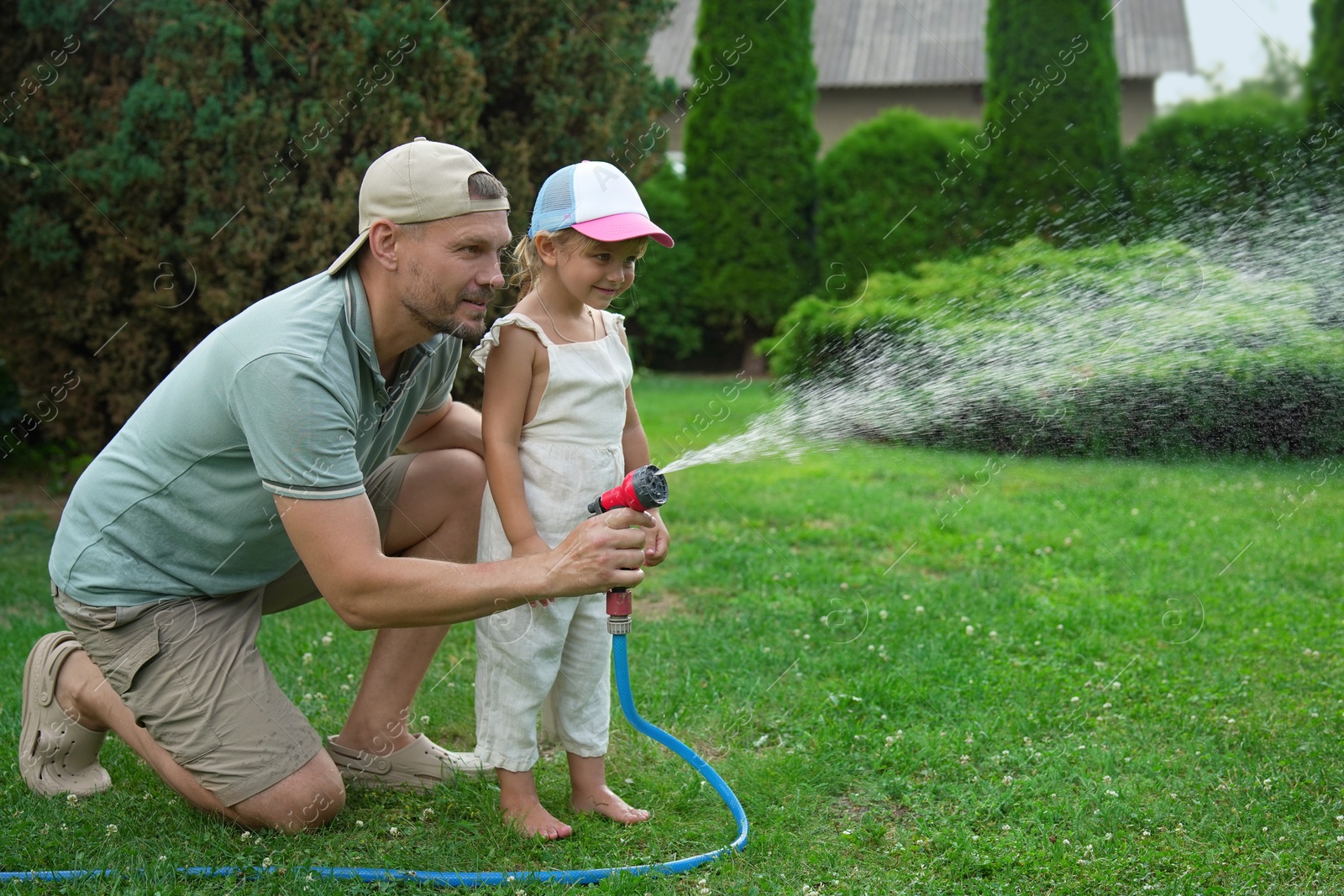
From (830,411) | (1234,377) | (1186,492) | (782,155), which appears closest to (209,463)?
(830,411)

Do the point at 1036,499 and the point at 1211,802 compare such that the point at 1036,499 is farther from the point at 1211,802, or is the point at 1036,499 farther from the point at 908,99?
the point at 908,99

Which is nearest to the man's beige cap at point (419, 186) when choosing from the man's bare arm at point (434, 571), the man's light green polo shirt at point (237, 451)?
the man's light green polo shirt at point (237, 451)

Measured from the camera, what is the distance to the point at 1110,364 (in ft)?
24.7

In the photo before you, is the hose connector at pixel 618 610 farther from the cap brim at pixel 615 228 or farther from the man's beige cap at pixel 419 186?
the man's beige cap at pixel 419 186

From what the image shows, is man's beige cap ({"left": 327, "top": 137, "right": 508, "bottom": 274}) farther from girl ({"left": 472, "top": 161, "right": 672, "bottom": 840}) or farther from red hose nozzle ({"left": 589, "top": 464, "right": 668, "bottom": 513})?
red hose nozzle ({"left": 589, "top": 464, "right": 668, "bottom": 513})

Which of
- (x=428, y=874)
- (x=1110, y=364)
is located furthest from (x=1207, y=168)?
(x=428, y=874)

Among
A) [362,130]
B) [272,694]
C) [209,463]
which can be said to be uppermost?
[362,130]

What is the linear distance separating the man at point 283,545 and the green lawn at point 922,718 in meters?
0.19

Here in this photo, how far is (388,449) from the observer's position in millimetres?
3166

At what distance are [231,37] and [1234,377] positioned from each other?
6121mm

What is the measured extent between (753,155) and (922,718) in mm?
11088

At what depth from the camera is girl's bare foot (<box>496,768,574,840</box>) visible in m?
2.88

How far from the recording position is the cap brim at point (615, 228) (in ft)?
9.22

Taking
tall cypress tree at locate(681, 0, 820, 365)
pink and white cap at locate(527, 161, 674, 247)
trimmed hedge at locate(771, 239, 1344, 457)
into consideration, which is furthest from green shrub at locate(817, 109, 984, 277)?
pink and white cap at locate(527, 161, 674, 247)
